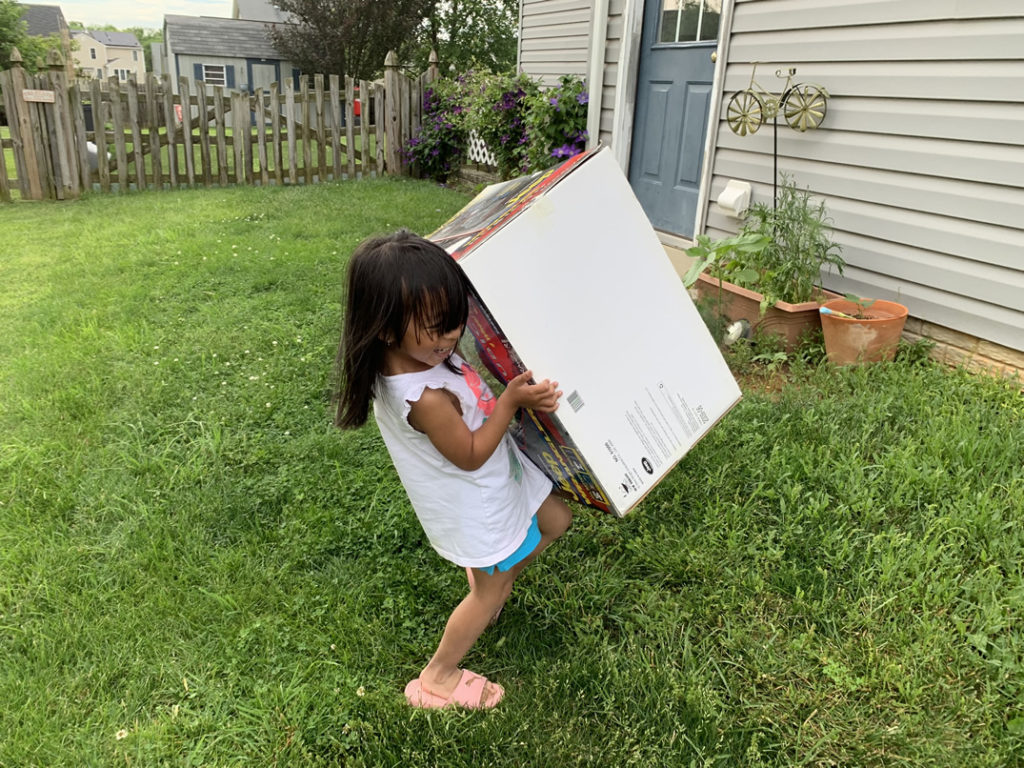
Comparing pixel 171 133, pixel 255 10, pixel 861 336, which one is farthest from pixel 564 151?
→ pixel 255 10

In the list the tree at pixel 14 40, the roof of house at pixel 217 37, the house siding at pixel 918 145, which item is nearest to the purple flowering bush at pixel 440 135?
the house siding at pixel 918 145

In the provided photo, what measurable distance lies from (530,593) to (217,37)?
34.0 meters

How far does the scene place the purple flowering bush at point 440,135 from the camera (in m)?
8.68

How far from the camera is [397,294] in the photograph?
1295 mm

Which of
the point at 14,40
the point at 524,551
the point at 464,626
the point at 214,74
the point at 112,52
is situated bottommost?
the point at 464,626

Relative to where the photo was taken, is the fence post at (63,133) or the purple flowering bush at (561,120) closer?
the purple flowering bush at (561,120)

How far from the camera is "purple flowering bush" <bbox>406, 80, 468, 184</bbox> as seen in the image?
8.68m

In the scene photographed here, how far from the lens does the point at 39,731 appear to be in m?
1.64

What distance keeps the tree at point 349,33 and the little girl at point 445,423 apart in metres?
23.3

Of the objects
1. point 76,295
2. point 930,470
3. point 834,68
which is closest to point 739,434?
point 930,470

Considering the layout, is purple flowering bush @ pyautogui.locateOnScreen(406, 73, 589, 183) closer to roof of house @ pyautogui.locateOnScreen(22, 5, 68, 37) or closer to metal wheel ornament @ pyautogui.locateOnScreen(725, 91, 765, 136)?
metal wheel ornament @ pyautogui.locateOnScreen(725, 91, 765, 136)

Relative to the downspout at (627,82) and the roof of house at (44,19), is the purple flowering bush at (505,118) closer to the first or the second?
the downspout at (627,82)

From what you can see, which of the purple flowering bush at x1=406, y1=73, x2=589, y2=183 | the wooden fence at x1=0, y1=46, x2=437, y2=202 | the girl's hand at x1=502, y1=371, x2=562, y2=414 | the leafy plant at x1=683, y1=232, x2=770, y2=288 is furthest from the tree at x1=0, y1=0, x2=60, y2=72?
the girl's hand at x1=502, y1=371, x2=562, y2=414

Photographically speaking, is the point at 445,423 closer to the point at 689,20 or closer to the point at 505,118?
the point at 689,20
